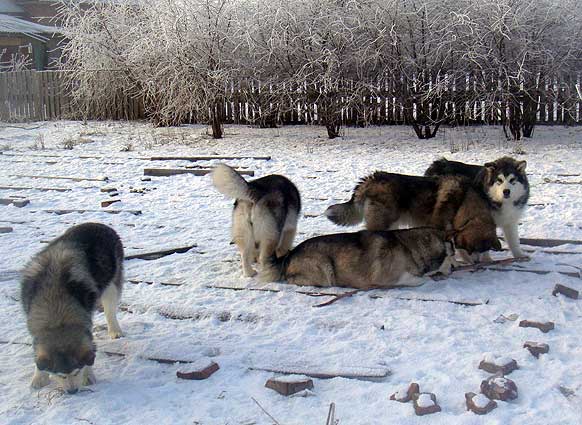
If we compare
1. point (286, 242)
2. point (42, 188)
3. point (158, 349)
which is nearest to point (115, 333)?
point (158, 349)

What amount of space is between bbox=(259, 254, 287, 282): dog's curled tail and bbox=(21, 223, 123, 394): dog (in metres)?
1.63

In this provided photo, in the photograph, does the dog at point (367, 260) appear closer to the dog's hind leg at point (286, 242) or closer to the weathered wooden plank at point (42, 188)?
the dog's hind leg at point (286, 242)

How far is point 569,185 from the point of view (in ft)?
33.2

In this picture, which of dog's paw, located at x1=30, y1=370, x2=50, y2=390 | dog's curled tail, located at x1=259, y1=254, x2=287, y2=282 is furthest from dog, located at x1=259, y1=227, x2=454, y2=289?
dog's paw, located at x1=30, y1=370, x2=50, y2=390

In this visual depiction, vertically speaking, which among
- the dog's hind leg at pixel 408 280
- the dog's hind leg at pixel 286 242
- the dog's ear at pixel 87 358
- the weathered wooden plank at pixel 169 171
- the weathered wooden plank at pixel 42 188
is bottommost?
the dog's hind leg at pixel 408 280

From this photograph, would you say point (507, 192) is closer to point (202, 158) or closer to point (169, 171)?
point (169, 171)

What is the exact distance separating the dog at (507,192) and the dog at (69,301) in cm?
381

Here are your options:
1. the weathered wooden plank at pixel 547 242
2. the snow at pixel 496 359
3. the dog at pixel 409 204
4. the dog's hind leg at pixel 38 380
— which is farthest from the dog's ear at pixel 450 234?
the dog's hind leg at pixel 38 380

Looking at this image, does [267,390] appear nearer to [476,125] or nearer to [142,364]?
[142,364]

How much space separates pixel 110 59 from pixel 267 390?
18.8 metres

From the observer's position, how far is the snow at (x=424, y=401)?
3.75m

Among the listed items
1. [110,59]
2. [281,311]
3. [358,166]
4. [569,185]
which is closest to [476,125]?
[358,166]

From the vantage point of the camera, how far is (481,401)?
3742 millimetres

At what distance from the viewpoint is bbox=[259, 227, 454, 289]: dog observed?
6098 millimetres
